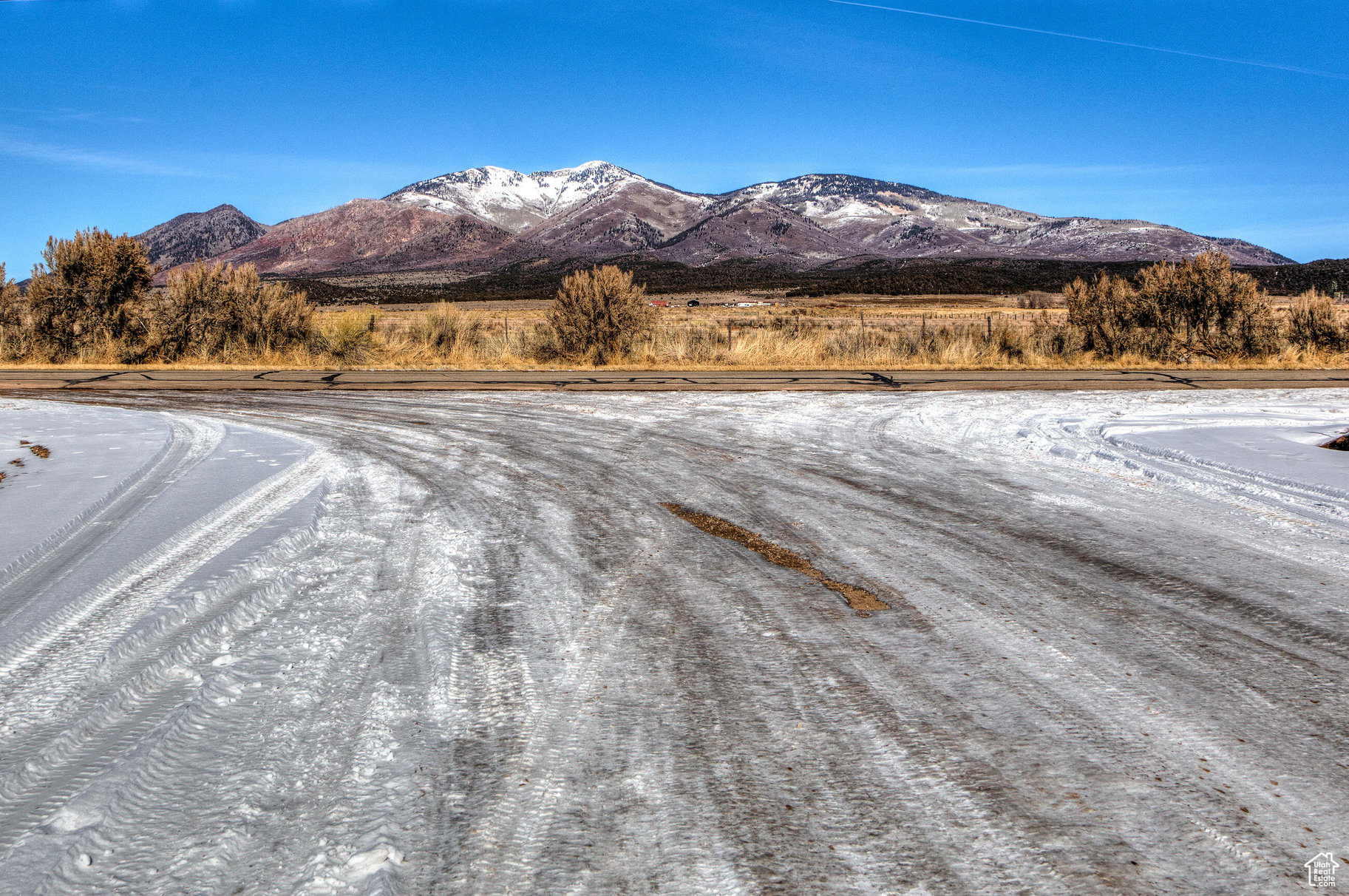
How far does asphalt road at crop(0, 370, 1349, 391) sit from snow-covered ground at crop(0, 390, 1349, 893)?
9.58m

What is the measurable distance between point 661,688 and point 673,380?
15.0 metres

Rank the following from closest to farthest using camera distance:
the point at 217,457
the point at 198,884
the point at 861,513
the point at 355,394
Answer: the point at 198,884
the point at 861,513
the point at 217,457
the point at 355,394

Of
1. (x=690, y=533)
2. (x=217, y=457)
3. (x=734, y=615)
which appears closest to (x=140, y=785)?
(x=734, y=615)

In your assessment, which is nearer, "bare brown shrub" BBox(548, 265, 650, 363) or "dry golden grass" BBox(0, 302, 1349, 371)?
"dry golden grass" BBox(0, 302, 1349, 371)

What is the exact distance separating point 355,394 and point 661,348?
9.27 meters

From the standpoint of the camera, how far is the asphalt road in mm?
16594

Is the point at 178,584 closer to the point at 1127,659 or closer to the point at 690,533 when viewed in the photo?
the point at 690,533

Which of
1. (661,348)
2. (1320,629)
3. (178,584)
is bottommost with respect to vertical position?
(1320,629)

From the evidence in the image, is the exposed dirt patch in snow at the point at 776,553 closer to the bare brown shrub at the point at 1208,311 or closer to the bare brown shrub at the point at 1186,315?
the bare brown shrub at the point at 1186,315

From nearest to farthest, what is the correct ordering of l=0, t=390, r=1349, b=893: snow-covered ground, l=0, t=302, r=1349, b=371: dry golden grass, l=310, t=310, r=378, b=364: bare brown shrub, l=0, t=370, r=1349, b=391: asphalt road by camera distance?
l=0, t=390, r=1349, b=893: snow-covered ground < l=0, t=370, r=1349, b=391: asphalt road < l=0, t=302, r=1349, b=371: dry golden grass < l=310, t=310, r=378, b=364: bare brown shrub

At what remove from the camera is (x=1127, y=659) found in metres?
3.55

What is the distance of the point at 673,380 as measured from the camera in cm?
1806

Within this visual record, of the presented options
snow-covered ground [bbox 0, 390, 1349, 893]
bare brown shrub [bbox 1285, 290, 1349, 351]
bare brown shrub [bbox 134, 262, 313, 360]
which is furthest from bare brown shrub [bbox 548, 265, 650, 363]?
bare brown shrub [bbox 1285, 290, 1349, 351]

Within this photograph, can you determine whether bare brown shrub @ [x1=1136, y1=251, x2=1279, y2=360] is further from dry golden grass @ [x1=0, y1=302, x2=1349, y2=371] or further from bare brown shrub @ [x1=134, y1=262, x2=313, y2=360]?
bare brown shrub @ [x1=134, y1=262, x2=313, y2=360]
